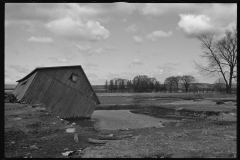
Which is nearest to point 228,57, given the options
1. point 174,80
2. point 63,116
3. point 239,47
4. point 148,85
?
point 63,116

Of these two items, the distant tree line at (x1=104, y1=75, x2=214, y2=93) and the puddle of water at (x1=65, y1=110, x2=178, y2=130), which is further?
the distant tree line at (x1=104, y1=75, x2=214, y2=93)

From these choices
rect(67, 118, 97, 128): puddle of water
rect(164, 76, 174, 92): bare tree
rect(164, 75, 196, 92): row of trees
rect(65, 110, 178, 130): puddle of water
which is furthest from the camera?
rect(164, 76, 174, 92): bare tree

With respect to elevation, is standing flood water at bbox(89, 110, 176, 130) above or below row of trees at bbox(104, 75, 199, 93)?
below

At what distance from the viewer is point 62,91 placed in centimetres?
2088

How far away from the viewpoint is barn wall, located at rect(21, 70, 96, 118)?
20031mm

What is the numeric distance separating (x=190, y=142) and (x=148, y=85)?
10379cm

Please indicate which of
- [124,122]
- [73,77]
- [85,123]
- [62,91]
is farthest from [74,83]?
[124,122]

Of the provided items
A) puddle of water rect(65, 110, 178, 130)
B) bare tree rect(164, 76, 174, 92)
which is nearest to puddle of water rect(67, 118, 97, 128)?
puddle of water rect(65, 110, 178, 130)

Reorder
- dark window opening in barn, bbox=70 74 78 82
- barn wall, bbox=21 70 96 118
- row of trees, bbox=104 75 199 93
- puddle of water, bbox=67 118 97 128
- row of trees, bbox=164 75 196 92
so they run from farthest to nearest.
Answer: row of trees, bbox=164 75 196 92 < row of trees, bbox=104 75 199 93 < dark window opening in barn, bbox=70 74 78 82 < barn wall, bbox=21 70 96 118 < puddle of water, bbox=67 118 97 128

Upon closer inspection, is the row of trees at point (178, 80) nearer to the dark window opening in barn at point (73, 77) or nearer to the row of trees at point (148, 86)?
the row of trees at point (148, 86)

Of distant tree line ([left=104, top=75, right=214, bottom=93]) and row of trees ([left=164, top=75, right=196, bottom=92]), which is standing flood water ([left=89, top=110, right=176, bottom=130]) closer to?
distant tree line ([left=104, top=75, right=214, bottom=93])

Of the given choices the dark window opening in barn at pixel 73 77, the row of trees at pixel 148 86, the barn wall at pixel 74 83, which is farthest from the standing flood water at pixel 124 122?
the row of trees at pixel 148 86

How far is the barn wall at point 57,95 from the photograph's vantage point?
65.7 feet

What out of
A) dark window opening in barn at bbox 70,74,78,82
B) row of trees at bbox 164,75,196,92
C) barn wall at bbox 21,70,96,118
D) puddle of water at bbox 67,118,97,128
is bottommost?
puddle of water at bbox 67,118,97,128
